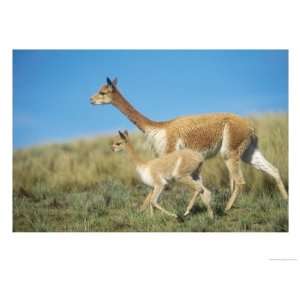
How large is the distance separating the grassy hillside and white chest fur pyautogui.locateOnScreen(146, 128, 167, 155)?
0.31 metres

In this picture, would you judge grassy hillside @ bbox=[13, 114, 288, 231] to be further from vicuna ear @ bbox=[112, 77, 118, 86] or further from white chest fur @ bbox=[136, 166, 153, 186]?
vicuna ear @ bbox=[112, 77, 118, 86]

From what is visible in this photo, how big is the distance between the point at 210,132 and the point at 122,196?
167 centimetres

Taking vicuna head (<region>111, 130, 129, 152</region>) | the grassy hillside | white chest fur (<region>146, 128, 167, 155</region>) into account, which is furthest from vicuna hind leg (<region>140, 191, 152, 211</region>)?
vicuna head (<region>111, 130, 129, 152</region>)

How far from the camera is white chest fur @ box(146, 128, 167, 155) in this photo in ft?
35.4

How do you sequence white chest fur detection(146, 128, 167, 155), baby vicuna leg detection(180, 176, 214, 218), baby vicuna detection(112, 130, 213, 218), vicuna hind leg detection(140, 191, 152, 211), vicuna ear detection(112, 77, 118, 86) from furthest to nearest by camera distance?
vicuna ear detection(112, 77, 118, 86)
vicuna hind leg detection(140, 191, 152, 211)
white chest fur detection(146, 128, 167, 155)
baby vicuna leg detection(180, 176, 214, 218)
baby vicuna detection(112, 130, 213, 218)

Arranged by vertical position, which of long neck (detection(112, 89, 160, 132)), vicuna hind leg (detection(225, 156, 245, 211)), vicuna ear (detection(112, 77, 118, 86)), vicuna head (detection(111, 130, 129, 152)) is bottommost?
vicuna hind leg (detection(225, 156, 245, 211))

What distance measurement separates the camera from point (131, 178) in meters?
11.4

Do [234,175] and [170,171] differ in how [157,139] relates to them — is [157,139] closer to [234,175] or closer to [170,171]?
[170,171]

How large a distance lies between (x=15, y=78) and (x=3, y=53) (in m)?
0.41

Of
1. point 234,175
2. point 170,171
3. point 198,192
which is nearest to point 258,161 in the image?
point 234,175

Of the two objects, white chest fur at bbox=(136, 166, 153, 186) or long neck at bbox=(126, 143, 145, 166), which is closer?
→ white chest fur at bbox=(136, 166, 153, 186)

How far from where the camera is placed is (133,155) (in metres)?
10.8
